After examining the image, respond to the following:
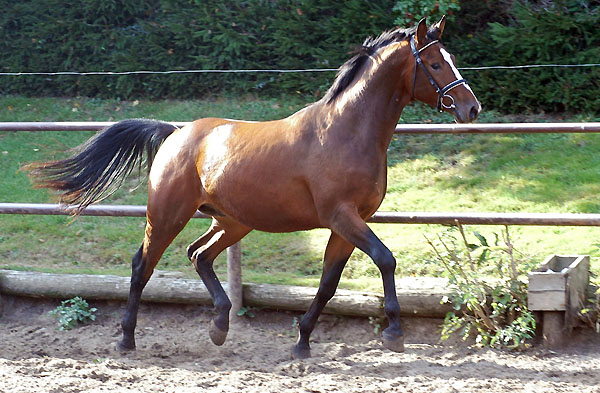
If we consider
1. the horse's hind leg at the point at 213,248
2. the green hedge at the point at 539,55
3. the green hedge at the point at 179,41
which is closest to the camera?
the horse's hind leg at the point at 213,248

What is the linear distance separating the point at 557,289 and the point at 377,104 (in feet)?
5.20

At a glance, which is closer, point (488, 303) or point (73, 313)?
point (488, 303)

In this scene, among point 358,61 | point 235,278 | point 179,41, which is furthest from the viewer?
point 179,41

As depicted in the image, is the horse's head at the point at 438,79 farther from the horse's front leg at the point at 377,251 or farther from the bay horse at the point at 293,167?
the horse's front leg at the point at 377,251

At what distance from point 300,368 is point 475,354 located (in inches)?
42.5

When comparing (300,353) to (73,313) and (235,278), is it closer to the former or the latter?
(235,278)

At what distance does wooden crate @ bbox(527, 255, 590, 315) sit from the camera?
15.3ft

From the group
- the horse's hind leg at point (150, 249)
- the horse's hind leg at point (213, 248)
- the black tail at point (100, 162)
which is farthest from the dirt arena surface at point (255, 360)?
the black tail at point (100, 162)

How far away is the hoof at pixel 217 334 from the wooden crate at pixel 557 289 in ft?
6.21

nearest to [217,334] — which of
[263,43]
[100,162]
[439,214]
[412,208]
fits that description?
[100,162]

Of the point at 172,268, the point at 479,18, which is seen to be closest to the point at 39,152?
the point at 172,268

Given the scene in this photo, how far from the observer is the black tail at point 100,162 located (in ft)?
17.1

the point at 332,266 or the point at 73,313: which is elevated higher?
the point at 332,266

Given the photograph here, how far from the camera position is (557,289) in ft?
15.4
